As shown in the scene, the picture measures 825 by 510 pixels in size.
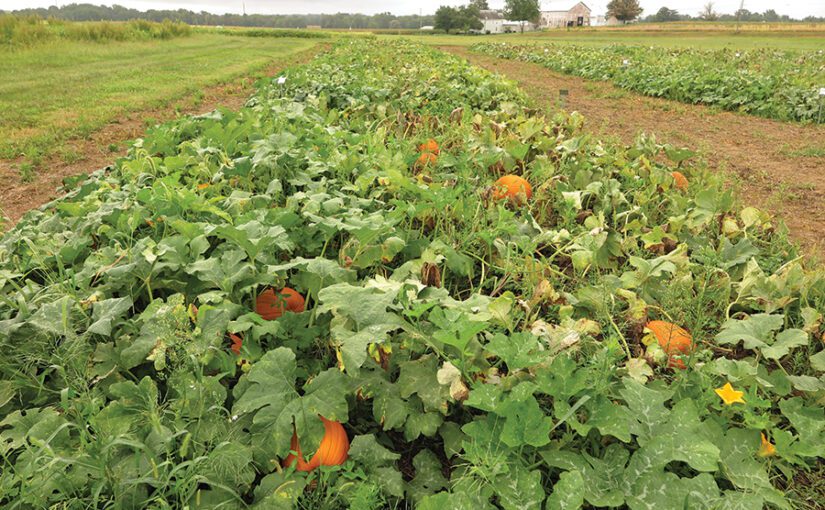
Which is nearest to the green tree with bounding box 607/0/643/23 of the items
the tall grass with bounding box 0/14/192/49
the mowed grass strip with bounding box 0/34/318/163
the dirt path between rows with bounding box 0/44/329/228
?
the tall grass with bounding box 0/14/192/49

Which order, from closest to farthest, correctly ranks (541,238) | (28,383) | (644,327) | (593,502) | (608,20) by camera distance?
1. (593,502)
2. (28,383)
3. (644,327)
4. (541,238)
5. (608,20)

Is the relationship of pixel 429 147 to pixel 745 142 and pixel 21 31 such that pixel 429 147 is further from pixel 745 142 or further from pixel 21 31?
pixel 21 31

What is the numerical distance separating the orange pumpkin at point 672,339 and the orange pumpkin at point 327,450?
1.31 meters

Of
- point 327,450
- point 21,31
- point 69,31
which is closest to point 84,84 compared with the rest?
point 21,31

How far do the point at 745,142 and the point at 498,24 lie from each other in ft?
362

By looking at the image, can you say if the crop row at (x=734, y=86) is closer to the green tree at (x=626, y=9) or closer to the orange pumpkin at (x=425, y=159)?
the orange pumpkin at (x=425, y=159)

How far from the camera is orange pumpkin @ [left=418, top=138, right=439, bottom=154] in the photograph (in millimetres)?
4422

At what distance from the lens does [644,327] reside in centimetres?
229

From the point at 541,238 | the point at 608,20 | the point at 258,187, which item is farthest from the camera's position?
the point at 608,20

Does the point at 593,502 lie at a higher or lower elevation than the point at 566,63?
lower

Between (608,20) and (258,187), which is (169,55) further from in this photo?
(608,20)

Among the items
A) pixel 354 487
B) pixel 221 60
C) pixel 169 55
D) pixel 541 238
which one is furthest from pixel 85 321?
pixel 169 55

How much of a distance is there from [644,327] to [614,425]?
0.84 meters

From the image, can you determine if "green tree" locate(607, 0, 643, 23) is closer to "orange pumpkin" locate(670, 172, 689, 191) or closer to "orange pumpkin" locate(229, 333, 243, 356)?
"orange pumpkin" locate(670, 172, 689, 191)
